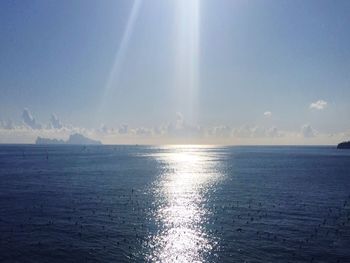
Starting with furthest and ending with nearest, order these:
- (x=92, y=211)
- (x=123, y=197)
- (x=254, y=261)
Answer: (x=123, y=197) → (x=92, y=211) → (x=254, y=261)

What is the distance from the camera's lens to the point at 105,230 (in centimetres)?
5800

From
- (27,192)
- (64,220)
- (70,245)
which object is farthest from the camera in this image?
(27,192)

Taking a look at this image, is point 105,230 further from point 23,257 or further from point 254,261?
point 254,261

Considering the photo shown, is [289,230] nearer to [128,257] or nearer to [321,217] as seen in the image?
[321,217]

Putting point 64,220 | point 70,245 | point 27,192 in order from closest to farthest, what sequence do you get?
1. point 70,245
2. point 64,220
3. point 27,192

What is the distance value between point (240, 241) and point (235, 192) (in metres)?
47.2

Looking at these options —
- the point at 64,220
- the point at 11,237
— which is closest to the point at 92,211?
the point at 64,220

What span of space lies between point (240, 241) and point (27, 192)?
2809 inches

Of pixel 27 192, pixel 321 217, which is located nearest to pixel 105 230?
pixel 321 217

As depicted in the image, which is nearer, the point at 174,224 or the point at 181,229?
the point at 181,229

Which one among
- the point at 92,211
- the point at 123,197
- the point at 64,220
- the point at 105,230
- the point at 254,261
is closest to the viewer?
the point at 254,261

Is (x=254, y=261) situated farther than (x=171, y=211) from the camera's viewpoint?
No

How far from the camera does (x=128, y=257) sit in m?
46.3

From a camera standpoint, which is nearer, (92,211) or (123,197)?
(92,211)
